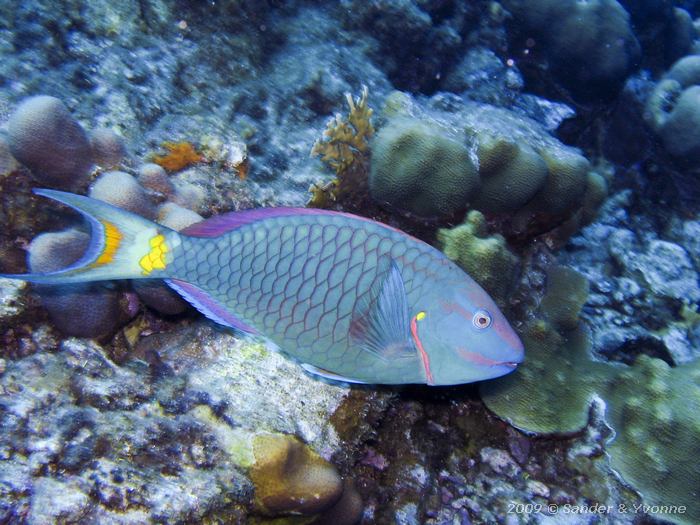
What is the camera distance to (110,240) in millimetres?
2350

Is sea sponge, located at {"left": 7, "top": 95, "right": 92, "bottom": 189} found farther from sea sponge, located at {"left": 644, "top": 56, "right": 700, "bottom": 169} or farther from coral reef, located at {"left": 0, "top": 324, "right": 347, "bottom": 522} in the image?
sea sponge, located at {"left": 644, "top": 56, "right": 700, "bottom": 169}

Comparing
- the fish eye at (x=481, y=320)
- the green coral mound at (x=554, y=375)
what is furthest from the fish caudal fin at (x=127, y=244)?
the green coral mound at (x=554, y=375)

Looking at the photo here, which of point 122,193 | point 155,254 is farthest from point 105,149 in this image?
point 155,254

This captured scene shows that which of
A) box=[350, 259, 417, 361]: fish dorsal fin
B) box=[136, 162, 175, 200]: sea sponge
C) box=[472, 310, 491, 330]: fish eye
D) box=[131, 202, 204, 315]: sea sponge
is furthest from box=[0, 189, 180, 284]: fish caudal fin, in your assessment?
box=[472, 310, 491, 330]: fish eye

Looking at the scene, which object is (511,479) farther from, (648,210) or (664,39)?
(664,39)

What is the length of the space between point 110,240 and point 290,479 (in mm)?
1634

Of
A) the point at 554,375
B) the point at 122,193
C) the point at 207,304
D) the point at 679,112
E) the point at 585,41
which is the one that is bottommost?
the point at 554,375

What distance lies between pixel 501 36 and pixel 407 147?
6.63 meters

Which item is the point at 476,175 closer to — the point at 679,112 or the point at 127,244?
the point at 127,244

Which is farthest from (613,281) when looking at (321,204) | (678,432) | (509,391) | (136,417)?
(136,417)

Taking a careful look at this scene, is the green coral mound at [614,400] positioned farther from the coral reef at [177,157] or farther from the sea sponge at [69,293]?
the coral reef at [177,157]

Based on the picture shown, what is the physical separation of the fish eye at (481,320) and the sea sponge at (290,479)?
4.34ft

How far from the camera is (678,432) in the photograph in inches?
137

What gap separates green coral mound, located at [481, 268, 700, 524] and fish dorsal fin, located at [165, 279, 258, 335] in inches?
88.0
